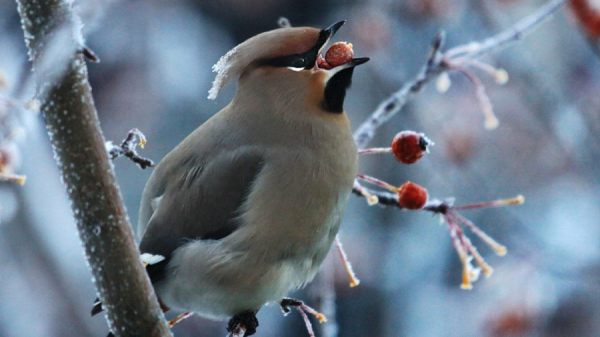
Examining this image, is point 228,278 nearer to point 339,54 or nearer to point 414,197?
point 414,197

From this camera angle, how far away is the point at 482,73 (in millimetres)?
4660

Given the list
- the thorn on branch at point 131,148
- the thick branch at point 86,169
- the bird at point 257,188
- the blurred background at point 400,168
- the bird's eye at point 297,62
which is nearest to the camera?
the thick branch at point 86,169

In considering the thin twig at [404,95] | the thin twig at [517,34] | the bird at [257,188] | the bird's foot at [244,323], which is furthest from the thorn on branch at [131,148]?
the thin twig at [517,34]

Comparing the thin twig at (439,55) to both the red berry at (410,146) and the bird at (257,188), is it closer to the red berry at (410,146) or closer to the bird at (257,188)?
the bird at (257,188)

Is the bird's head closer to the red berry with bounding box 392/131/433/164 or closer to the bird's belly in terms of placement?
the red berry with bounding box 392/131/433/164

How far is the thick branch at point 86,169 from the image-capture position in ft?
3.89

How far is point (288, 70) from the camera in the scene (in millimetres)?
2127

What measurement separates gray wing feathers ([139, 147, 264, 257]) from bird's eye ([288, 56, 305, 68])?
255mm

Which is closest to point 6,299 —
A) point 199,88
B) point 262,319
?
point 262,319

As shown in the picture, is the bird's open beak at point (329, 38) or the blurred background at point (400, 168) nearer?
the bird's open beak at point (329, 38)

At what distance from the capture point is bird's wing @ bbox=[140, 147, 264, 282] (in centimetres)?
205

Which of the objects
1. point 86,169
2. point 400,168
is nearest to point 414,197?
point 86,169

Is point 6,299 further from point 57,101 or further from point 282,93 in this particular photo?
point 57,101

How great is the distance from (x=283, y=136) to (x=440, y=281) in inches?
122
